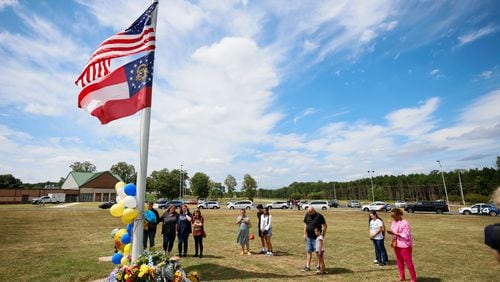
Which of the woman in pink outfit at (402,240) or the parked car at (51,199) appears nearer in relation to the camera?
the woman in pink outfit at (402,240)

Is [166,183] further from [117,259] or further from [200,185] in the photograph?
[117,259]

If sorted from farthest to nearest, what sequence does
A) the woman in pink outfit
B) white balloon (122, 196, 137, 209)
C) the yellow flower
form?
1. the woman in pink outfit
2. white balloon (122, 196, 137, 209)
3. the yellow flower

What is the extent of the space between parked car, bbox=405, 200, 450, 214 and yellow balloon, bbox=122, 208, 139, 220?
4208 centimetres

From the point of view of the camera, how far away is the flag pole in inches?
232

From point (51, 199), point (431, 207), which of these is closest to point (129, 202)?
point (431, 207)

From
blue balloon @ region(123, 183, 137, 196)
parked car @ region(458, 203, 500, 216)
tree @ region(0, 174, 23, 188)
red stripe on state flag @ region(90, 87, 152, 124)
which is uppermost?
tree @ region(0, 174, 23, 188)

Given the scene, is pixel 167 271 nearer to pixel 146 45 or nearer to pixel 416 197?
pixel 146 45

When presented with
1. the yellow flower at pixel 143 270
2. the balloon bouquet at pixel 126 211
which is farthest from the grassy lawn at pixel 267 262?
the yellow flower at pixel 143 270

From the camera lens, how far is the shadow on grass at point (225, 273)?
7634 mm

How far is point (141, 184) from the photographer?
6.15 m

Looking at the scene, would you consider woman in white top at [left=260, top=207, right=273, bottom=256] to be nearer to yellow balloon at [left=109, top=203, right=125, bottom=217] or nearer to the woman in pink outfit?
the woman in pink outfit

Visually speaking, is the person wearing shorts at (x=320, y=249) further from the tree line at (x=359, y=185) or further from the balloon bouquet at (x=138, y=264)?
the tree line at (x=359, y=185)

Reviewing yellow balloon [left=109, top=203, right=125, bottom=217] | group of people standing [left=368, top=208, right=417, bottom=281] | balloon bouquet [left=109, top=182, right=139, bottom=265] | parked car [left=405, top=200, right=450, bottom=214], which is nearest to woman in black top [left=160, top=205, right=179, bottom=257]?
balloon bouquet [left=109, top=182, right=139, bottom=265]

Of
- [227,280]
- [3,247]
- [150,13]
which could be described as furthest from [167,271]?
[3,247]
